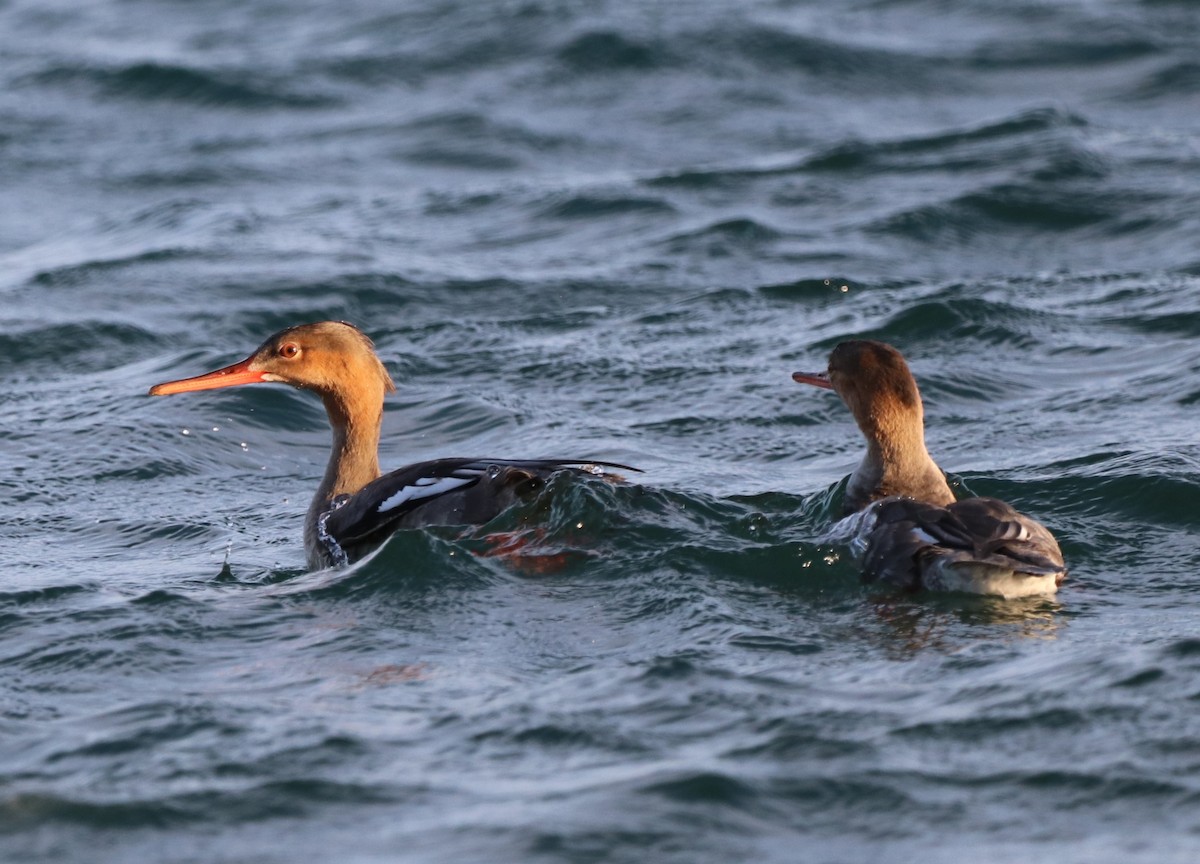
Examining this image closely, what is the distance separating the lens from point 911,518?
7.66 meters

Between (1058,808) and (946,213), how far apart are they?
34.2 ft

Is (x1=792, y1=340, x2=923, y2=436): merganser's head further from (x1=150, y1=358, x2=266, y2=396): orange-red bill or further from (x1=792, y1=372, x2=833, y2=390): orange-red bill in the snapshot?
(x1=150, y1=358, x2=266, y2=396): orange-red bill

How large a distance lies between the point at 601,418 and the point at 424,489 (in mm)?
3046

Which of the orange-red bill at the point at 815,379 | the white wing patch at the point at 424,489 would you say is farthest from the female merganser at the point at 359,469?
the orange-red bill at the point at 815,379

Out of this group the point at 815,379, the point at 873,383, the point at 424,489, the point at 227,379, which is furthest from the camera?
the point at 227,379

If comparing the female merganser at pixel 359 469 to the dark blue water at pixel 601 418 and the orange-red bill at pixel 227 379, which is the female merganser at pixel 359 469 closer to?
the orange-red bill at pixel 227 379

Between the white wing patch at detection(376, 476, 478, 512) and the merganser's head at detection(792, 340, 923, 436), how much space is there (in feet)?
5.49

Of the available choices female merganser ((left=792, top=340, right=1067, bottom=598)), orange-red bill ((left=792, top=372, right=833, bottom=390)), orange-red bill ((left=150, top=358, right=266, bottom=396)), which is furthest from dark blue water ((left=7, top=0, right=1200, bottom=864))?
orange-red bill ((left=150, top=358, right=266, bottom=396))

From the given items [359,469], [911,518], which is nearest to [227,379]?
[359,469]

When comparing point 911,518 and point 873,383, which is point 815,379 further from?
point 911,518

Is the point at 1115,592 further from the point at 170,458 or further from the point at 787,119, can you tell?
the point at 787,119

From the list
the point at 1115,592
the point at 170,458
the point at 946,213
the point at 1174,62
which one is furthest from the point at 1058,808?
the point at 1174,62

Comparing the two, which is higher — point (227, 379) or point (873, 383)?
point (227, 379)

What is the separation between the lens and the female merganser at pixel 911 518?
7.31 m
